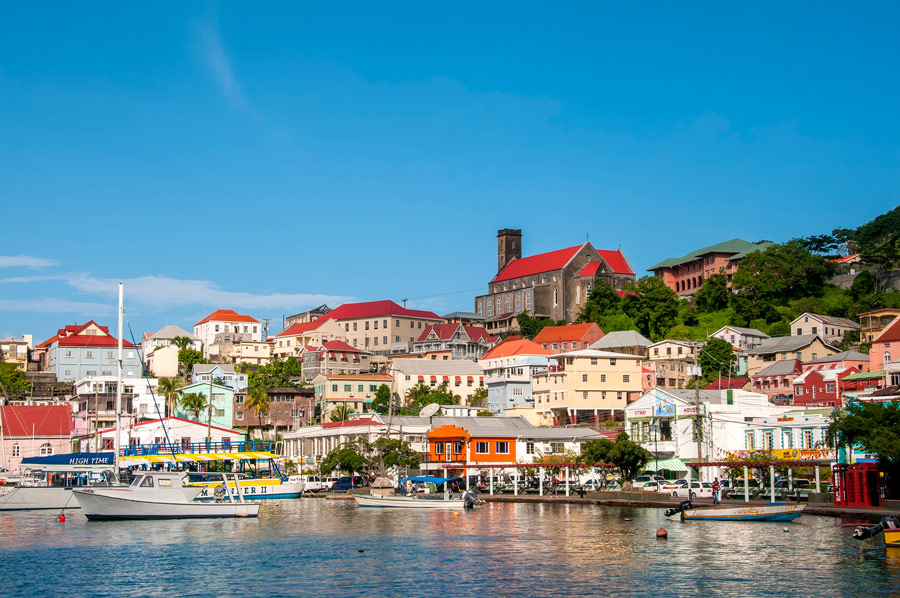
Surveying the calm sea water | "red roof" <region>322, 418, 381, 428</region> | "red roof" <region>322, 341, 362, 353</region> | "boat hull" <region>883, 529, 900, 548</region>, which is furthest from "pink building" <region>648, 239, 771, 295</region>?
"boat hull" <region>883, 529, 900, 548</region>

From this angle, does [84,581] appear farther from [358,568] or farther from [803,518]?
[803,518]

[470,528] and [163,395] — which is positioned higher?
[163,395]

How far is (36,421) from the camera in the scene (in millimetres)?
104375

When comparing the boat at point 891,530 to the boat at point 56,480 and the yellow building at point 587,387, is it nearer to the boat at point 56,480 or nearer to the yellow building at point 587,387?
the boat at point 56,480

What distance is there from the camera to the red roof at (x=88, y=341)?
158962 mm

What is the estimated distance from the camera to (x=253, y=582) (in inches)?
1512

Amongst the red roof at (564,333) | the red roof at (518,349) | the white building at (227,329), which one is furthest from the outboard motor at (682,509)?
the white building at (227,329)

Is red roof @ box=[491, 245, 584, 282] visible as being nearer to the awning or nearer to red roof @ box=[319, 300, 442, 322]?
red roof @ box=[319, 300, 442, 322]

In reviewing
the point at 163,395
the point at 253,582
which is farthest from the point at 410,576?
the point at 163,395

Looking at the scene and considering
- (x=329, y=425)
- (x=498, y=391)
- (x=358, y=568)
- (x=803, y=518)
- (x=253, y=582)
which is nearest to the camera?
(x=253, y=582)

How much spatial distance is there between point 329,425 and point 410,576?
246ft

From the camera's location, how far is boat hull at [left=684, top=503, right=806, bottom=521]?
53188 millimetres

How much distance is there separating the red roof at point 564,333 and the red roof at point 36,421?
70.6 m

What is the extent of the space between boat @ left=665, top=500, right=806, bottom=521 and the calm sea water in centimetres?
56
